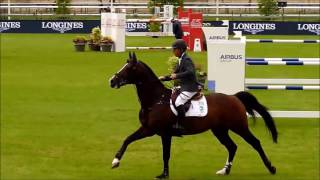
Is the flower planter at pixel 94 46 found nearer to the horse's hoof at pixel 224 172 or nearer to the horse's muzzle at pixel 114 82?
the horse's hoof at pixel 224 172

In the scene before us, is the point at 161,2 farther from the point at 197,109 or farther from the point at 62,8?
the point at 197,109

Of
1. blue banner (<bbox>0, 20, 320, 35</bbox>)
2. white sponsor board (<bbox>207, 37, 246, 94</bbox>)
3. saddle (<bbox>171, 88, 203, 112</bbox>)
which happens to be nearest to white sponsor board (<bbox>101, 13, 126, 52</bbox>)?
blue banner (<bbox>0, 20, 320, 35</bbox>)

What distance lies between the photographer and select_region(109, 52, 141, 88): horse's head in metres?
8.55

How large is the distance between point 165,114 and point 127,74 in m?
0.67

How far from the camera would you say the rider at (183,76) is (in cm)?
860

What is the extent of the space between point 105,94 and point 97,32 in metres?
12.2

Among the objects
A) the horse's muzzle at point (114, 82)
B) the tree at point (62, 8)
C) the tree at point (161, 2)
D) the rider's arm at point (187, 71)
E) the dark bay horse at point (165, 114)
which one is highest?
the tree at point (161, 2)

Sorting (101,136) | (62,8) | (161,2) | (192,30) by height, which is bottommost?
(101,136)

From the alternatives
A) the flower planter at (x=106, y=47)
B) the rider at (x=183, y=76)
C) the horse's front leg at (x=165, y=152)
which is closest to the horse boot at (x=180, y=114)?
the rider at (x=183, y=76)

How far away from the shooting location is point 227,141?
9.15 m

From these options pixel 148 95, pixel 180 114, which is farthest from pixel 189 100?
pixel 148 95

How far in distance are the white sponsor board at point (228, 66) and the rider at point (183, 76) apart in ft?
13.2

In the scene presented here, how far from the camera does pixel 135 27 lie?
3997cm

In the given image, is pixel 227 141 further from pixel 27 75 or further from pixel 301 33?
pixel 301 33
